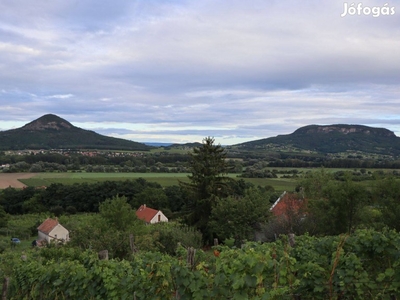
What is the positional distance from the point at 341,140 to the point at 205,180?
10912 cm

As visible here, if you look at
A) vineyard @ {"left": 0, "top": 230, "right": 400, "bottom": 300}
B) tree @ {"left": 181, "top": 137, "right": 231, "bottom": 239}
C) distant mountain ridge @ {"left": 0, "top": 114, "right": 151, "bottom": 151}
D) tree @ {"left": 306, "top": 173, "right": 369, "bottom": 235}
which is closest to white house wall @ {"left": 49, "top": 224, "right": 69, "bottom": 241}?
tree @ {"left": 181, "top": 137, "right": 231, "bottom": 239}

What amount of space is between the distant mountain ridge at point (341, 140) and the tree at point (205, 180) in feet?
309

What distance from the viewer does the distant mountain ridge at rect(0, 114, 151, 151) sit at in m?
122

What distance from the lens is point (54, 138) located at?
128375 millimetres

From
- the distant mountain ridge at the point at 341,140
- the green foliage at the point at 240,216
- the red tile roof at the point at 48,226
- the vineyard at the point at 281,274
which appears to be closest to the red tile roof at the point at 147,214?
the red tile roof at the point at 48,226

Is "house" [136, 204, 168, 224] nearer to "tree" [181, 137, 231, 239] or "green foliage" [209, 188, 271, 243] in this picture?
"tree" [181, 137, 231, 239]

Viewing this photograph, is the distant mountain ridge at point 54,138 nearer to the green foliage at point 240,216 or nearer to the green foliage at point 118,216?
the green foliage at point 118,216

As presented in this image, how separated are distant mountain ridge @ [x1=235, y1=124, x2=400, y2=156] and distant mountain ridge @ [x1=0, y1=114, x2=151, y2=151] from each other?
54835 millimetres

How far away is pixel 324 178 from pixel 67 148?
10642cm

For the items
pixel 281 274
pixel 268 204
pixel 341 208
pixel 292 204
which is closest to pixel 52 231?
pixel 268 204

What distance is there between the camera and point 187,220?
2509 cm

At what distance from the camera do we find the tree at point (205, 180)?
24.7 meters

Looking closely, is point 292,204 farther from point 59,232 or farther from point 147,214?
point 147,214

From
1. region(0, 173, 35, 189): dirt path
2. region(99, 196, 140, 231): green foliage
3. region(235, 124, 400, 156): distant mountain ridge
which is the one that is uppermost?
region(235, 124, 400, 156): distant mountain ridge
